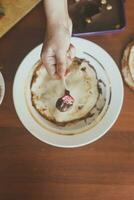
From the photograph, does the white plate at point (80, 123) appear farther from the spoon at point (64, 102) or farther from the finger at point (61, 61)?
the finger at point (61, 61)

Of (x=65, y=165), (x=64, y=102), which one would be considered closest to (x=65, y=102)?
(x=64, y=102)

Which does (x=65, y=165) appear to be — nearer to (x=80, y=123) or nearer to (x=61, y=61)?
(x=80, y=123)

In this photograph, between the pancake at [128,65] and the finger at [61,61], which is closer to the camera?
the finger at [61,61]

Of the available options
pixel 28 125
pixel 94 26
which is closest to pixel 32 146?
pixel 28 125

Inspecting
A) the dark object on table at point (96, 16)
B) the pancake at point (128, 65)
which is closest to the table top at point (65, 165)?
the pancake at point (128, 65)

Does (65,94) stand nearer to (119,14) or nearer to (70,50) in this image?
(70,50)

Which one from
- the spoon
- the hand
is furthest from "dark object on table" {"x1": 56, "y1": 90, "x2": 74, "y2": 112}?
the hand
